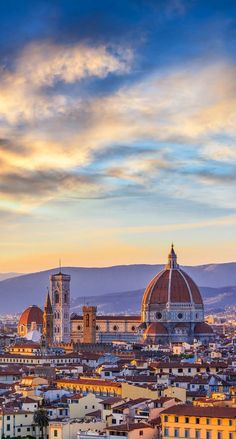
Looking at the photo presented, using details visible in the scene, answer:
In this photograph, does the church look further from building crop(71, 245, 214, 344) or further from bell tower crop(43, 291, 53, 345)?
bell tower crop(43, 291, 53, 345)

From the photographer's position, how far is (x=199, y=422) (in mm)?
45188

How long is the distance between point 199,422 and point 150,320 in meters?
80.5

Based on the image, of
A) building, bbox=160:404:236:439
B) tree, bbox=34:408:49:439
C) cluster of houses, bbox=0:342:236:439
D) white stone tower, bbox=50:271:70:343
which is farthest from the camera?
white stone tower, bbox=50:271:70:343

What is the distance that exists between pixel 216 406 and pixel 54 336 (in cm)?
7887

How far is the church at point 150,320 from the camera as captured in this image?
122m

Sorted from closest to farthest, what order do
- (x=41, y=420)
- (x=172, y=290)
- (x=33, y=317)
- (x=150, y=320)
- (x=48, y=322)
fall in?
(x=41, y=420)
(x=48, y=322)
(x=150, y=320)
(x=172, y=290)
(x=33, y=317)

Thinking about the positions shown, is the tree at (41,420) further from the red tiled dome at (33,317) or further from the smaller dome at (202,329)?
the red tiled dome at (33,317)

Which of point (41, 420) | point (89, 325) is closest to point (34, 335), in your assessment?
point (89, 325)

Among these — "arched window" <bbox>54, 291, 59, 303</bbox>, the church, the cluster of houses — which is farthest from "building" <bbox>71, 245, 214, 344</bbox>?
the cluster of houses

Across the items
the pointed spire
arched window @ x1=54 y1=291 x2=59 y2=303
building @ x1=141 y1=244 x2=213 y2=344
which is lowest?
building @ x1=141 y1=244 x2=213 y2=344

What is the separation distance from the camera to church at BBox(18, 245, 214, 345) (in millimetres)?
122000

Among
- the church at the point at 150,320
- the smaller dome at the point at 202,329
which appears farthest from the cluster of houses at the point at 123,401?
the smaller dome at the point at 202,329

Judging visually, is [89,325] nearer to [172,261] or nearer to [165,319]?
[165,319]

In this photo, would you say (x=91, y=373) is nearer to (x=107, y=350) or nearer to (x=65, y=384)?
(x=65, y=384)
